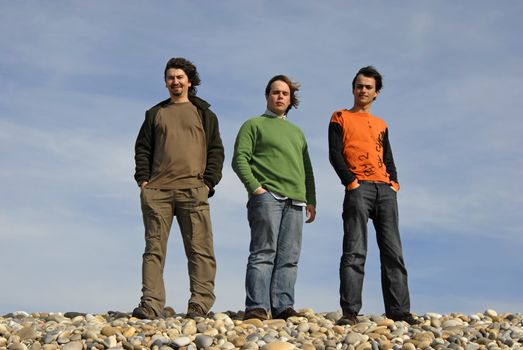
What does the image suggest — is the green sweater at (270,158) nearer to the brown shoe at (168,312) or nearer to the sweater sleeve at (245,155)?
the sweater sleeve at (245,155)

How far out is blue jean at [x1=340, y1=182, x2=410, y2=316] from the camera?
333 inches

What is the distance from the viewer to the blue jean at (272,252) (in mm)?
8430

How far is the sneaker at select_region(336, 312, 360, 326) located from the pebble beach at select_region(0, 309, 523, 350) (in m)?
0.09

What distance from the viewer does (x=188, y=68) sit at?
9047 millimetres

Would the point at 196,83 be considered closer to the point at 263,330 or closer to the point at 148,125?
the point at 148,125

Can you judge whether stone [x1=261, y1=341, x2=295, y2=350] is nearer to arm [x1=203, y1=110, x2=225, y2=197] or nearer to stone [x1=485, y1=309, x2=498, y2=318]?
arm [x1=203, y1=110, x2=225, y2=197]

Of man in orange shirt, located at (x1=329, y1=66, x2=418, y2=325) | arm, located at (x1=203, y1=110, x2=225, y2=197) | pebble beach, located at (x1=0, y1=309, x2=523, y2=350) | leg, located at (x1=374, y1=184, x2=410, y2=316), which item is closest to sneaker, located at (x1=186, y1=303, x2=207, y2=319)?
pebble beach, located at (x1=0, y1=309, x2=523, y2=350)

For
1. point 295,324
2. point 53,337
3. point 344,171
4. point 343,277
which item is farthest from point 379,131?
point 53,337

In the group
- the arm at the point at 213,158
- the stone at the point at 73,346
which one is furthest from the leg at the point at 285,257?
the stone at the point at 73,346

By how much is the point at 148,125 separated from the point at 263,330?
2461 mm

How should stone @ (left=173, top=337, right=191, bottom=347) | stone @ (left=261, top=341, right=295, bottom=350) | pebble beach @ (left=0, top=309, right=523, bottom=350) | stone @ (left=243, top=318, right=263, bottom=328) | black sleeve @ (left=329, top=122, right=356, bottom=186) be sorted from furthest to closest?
black sleeve @ (left=329, top=122, right=356, bottom=186) → stone @ (left=243, top=318, right=263, bottom=328) → pebble beach @ (left=0, top=309, right=523, bottom=350) → stone @ (left=173, top=337, right=191, bottom=347) → stone @ (left=261, top=341, right=295, bottom=350)

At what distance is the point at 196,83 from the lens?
919 cm

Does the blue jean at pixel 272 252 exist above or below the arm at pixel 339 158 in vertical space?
below

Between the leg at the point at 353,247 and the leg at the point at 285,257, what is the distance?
49 centimetres
